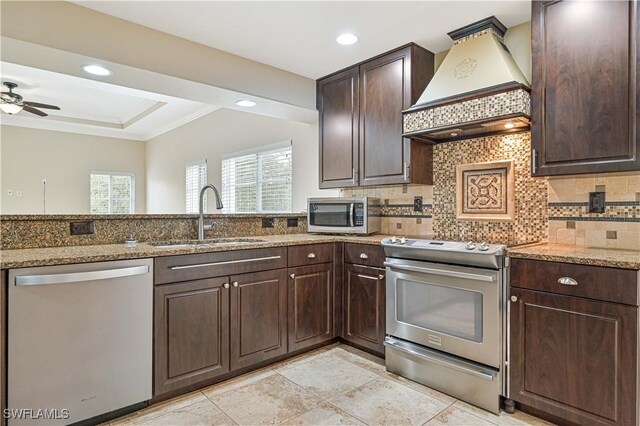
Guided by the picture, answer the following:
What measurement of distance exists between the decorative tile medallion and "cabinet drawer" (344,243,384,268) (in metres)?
0.74

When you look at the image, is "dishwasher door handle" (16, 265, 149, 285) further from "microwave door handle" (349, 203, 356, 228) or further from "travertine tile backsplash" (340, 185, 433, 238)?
"travertine tile backsplash" (340, 185, 433, 238)

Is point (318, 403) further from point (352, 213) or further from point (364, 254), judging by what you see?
point (352, 213)

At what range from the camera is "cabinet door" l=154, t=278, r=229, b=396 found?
212 centimetres

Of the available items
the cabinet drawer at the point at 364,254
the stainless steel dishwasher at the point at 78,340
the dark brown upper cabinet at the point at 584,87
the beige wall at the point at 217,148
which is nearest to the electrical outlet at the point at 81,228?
the stainless steel dishwasher at the point at 78,340

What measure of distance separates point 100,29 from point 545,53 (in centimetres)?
280

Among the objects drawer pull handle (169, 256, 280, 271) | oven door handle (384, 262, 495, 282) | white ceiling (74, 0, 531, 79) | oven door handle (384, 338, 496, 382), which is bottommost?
oven door handle (384, 338, 496, 382)

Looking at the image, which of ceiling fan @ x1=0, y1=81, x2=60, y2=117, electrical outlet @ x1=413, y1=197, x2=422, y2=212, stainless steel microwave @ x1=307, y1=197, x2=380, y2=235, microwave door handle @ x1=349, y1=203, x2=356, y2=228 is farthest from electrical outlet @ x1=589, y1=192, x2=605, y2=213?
ceiling fan @ x1=0, y1=81, x2=60, y2=117

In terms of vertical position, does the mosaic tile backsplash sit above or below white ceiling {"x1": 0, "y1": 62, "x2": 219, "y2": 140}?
below

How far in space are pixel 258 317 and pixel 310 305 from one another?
49cm

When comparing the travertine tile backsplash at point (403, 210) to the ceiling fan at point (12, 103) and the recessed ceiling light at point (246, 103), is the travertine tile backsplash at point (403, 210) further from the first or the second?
the ceiling fan at point (12, 103)

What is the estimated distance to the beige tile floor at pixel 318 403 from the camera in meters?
1.98

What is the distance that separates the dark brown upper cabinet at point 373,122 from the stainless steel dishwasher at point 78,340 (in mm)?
1930

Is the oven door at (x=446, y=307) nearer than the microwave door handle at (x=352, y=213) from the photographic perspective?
Yes

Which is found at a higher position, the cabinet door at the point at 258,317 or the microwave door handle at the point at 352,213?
the microwave door handle at the point at 352,213
